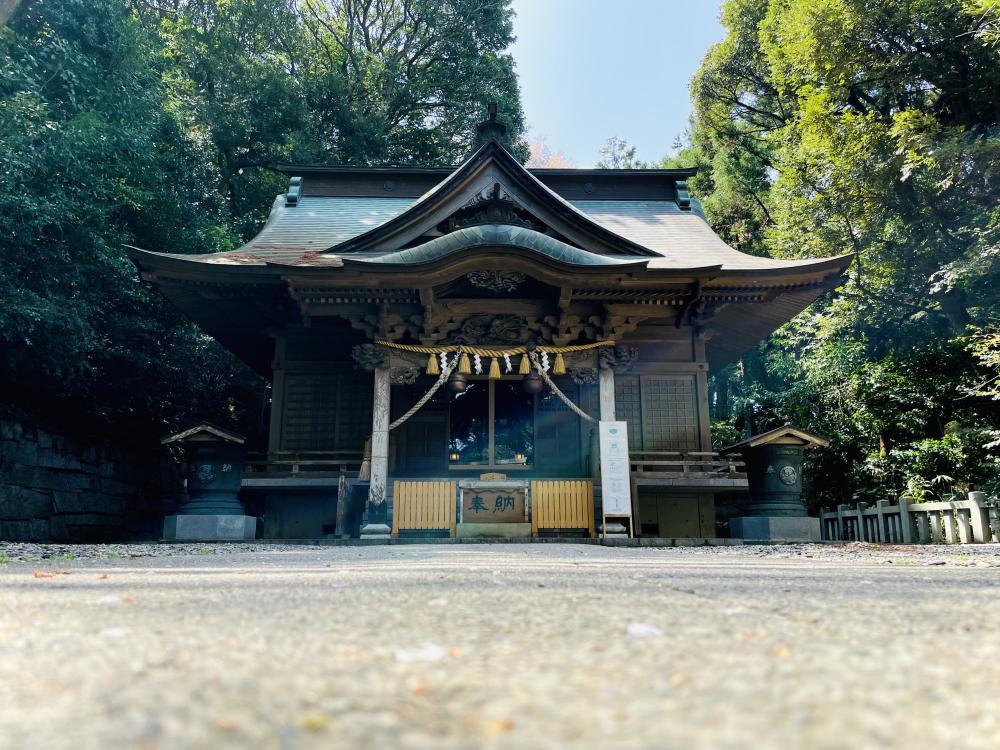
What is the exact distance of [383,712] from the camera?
1128 millimetres

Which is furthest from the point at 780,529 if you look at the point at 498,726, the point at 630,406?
the point at 498,726

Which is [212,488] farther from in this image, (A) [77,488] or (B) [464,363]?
(A) [77,488]

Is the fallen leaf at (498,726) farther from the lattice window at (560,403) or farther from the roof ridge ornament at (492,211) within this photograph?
the lattice window at (560,403)

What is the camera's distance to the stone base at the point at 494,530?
8.33 metres

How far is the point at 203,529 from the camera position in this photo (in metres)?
8.47

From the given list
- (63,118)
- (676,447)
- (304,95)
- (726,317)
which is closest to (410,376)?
(676,447)

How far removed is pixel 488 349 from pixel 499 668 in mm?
8139

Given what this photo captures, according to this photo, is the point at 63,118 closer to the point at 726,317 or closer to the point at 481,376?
the point at 481,376

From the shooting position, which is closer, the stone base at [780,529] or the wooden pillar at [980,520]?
the stone base at [780,529]

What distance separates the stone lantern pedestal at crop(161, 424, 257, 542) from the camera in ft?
27.9

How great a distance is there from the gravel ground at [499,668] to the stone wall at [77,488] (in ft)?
29.1

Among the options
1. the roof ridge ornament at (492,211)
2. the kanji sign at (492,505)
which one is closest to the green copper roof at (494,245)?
the roof ridge ornament at (492,211)

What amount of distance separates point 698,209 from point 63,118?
11.6m

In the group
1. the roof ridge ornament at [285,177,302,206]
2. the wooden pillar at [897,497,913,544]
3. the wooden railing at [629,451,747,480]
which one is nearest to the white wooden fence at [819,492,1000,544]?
the wooden pillar at [897,497,913,544]
